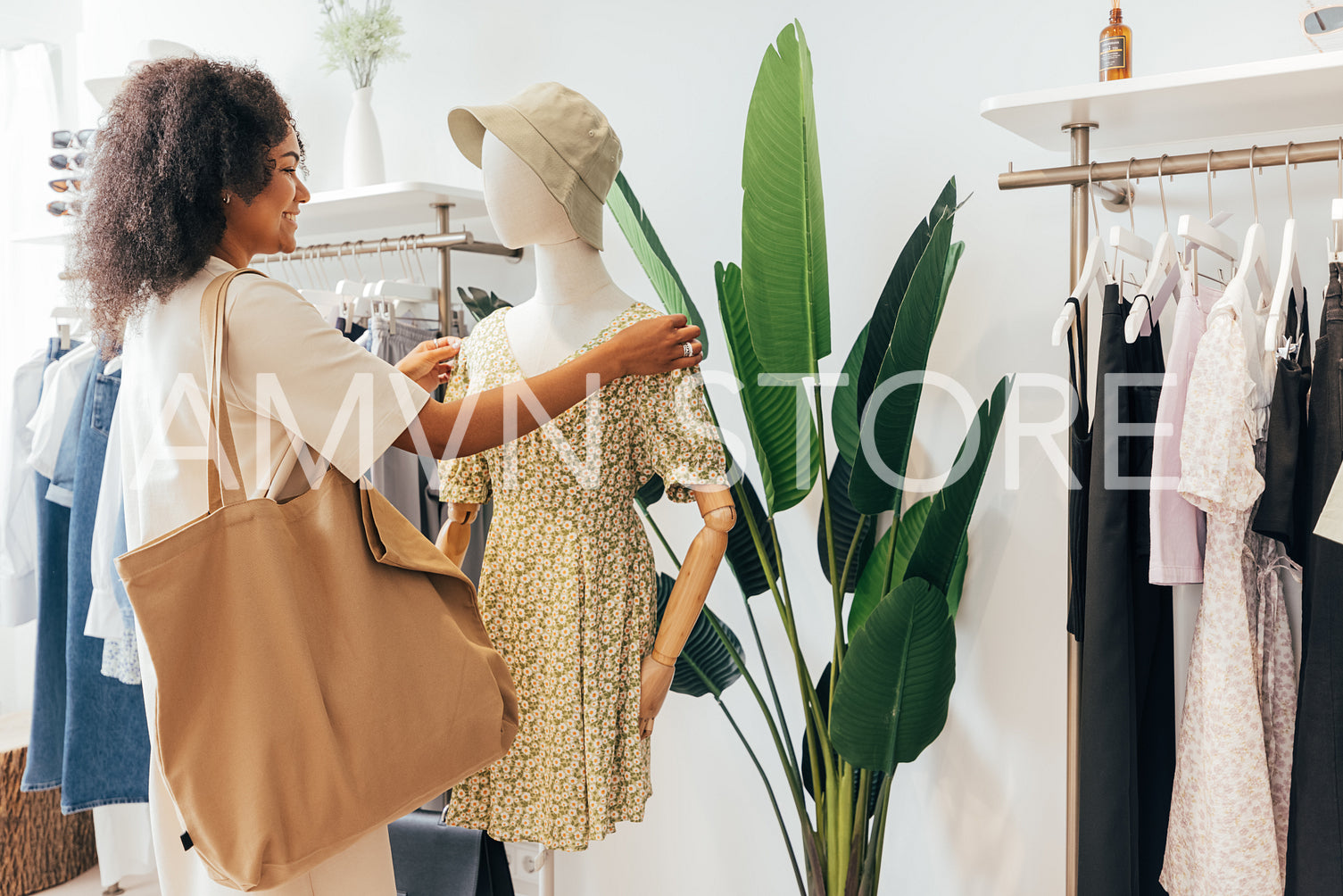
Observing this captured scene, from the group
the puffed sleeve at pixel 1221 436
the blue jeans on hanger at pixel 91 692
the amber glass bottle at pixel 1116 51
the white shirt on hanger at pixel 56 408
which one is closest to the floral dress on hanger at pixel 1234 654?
the puffed sleeve at pixel 1221 436

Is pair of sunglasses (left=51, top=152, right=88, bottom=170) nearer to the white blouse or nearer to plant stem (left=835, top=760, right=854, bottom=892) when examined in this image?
the white blouse

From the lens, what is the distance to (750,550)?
183 centimetres

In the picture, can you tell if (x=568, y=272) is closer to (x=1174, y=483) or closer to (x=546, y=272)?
(x=546, y=272)

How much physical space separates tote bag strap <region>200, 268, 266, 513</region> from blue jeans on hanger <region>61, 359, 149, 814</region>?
4.36 ft

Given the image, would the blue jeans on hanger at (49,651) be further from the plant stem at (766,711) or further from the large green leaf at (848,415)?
the large green leaf at (848,415)

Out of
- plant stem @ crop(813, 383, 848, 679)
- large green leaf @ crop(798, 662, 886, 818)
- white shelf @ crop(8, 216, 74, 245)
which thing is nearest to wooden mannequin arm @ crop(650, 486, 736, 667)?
plant stem @ crop(813, 383, 848, 679)

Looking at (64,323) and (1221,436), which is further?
(64,323)

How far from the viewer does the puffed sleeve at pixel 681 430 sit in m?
1.31

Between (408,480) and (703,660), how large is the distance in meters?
0.70

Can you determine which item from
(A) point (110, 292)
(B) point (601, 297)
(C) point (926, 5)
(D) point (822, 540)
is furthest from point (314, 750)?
(C) point (926, 5)

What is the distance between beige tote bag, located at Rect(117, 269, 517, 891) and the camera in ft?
3.11

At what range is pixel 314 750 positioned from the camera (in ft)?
3.27

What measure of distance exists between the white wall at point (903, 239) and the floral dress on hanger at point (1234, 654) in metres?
0.53

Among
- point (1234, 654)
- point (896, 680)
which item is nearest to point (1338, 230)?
point (1234, 654)
